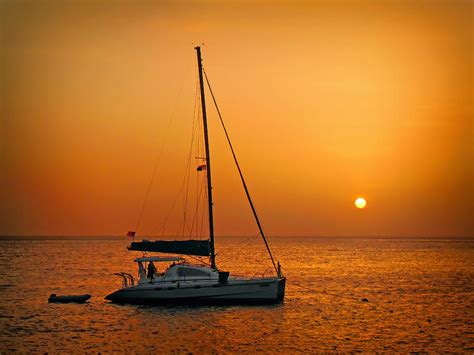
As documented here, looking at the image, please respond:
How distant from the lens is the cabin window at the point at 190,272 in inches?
1966

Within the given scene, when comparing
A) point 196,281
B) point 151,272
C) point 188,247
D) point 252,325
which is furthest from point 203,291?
point 252,325

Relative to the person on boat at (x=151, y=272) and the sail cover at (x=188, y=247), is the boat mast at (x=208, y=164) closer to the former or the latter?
the sail cover at (x=188, y=247)

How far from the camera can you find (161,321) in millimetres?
46312

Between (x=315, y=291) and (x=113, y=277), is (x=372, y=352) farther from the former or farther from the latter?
(x=113, y=277)

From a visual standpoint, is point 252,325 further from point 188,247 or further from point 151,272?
point 151,272

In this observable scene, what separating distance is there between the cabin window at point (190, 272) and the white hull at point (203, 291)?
Answer: 1.77 feet

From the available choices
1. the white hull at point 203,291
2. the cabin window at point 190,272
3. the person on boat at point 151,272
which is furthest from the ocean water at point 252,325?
the cabin window at point 190,272

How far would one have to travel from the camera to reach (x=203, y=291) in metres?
49.8

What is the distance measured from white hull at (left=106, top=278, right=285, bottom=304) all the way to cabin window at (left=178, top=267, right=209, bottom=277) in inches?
21.3

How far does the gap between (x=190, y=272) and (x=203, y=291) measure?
1.77m

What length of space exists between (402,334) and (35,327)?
2529 cm

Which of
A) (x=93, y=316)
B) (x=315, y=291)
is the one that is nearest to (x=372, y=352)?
(x=93, y=316)

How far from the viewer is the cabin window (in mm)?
49938

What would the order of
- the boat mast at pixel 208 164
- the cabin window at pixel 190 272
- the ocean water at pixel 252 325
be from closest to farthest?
1. the ocean water at pixel 252 325
2. the boat mast at pixel 208 164
3. the cabin window at pixel 190 272
